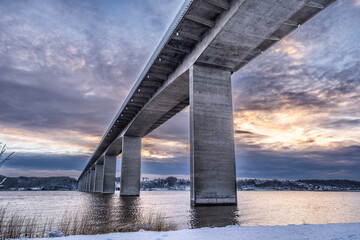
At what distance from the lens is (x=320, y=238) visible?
227 inches

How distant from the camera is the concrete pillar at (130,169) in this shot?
40594 mm

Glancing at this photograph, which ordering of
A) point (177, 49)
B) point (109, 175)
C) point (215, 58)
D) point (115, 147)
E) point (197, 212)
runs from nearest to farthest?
point (197, 212), point (215, 58), point (177, 49), point (115, 147), point (109, 175)

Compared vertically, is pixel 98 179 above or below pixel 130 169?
below

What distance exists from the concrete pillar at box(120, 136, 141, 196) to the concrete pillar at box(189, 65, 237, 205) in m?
24.9

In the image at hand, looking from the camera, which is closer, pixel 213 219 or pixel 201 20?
pixel 213 219

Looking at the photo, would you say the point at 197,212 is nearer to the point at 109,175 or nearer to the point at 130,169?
the point at 130,169

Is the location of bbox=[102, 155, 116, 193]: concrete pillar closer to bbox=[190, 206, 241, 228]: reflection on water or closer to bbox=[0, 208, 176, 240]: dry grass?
bbox=[190, 206, 241, 228]: reflection on water

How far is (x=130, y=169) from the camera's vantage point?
41344 millimetres

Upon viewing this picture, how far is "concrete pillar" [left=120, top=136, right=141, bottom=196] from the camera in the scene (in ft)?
133

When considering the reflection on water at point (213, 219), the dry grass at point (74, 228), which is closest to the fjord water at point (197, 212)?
the reflection on water at point (213, 219)

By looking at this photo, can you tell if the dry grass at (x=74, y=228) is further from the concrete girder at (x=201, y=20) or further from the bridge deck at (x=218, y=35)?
the concrete girder at (x=201, y=20)

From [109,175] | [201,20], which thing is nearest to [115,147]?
[109,175]

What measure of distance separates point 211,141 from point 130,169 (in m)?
25.8

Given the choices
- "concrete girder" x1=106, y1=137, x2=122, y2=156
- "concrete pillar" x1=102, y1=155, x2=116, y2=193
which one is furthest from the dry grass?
"concrete pillar" x1=102, y1=155, x2=116, y2=193
